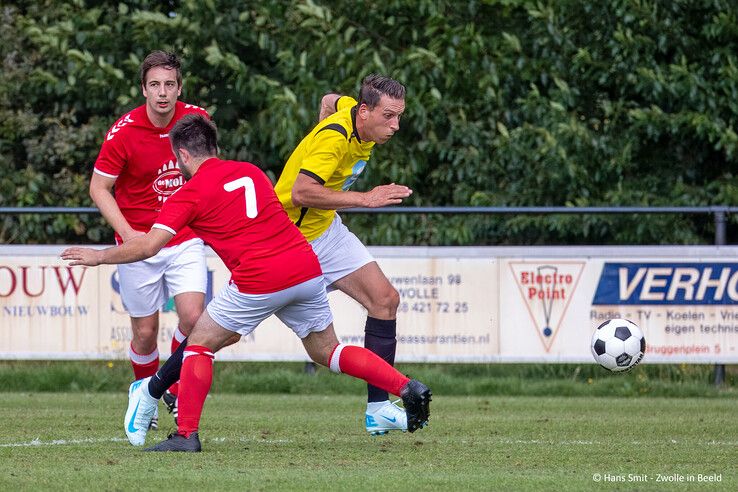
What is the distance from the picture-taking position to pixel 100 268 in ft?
38.6

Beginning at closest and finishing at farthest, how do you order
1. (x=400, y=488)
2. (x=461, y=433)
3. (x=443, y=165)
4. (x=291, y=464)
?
(x=400, y=488) < (x=291, y=464) < (x=461, y=433) < (x=443, y=165)

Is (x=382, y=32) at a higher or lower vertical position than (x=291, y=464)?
higher

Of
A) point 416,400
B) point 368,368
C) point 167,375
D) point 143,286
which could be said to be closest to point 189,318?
point 143,286

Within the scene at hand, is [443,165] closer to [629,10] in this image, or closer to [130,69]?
[629,10]

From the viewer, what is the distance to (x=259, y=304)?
659 cm

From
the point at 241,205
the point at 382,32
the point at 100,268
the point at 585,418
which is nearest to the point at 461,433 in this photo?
the point at 585,418

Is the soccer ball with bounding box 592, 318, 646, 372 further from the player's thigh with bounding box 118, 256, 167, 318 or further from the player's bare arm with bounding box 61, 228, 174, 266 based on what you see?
the player's bare arm with bounding box 61, 228, 174, 266

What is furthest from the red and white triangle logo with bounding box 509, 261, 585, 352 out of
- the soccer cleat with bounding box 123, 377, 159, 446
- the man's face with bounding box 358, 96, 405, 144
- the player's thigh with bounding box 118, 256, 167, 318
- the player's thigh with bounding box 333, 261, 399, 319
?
the soccer cleat with bounding box 123, 377, 159, 446

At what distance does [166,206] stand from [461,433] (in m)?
2.45

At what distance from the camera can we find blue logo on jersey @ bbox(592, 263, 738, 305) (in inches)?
456

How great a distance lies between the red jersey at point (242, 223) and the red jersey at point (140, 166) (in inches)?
53.4

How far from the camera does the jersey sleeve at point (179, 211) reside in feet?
20.9

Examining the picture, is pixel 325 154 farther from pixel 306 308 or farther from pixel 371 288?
pixel 306 308

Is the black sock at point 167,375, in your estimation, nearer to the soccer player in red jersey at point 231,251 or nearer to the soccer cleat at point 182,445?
the soccer player in red jersey at point 231,251
